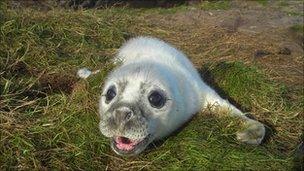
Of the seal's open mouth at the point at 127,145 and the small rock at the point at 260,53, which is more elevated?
the seal's open mouth at the point at 127,145

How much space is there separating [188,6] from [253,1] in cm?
122

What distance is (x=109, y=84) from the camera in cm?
386

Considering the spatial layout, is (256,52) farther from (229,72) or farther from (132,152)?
(132,152)

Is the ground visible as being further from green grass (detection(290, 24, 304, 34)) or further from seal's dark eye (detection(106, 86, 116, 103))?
seal's dark eye (detection(106, 86, 116, 103))

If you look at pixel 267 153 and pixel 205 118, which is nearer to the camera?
pixel 267 153

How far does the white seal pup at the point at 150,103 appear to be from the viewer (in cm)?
352

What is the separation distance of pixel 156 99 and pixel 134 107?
0.20 metres

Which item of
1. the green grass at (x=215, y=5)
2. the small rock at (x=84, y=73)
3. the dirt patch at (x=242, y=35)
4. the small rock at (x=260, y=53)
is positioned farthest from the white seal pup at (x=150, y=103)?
the green grass at (x=215, y=5)

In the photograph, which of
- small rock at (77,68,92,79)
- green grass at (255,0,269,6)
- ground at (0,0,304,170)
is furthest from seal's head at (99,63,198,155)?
green grass at (255,0,269,6)

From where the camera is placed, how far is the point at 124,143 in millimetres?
3615

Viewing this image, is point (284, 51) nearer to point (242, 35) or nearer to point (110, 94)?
point (242, 35)

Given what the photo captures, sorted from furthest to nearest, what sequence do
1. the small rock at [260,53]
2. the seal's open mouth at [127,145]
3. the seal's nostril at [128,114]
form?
the small rock at [260,53] → the seal's open mouth at [127,145] → the seal's nostril at [128,114]

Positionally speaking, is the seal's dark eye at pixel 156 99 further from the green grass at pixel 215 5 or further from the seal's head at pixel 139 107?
the green grass at pixel 215 5

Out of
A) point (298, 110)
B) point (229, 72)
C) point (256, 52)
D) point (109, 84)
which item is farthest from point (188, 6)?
point (109, 84)
